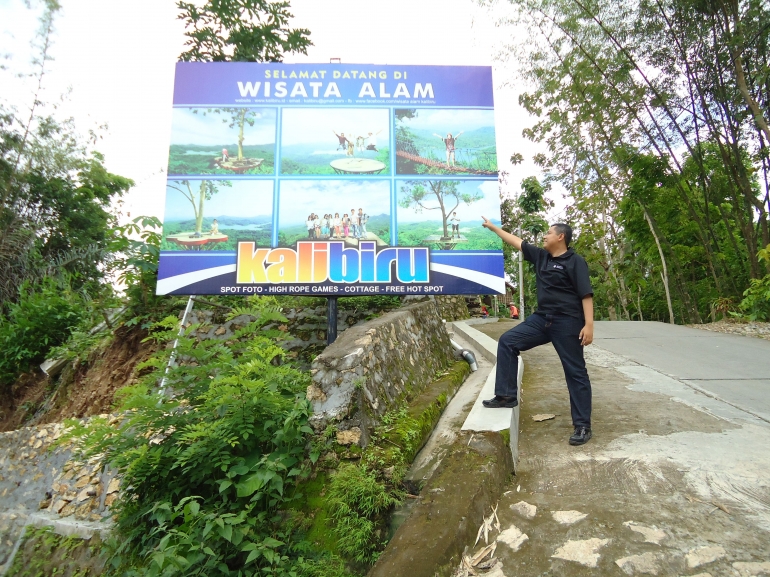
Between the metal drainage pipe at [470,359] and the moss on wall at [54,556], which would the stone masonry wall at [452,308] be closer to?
the metal drainage pipe at [470,359]

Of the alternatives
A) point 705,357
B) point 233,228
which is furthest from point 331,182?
point 705,357

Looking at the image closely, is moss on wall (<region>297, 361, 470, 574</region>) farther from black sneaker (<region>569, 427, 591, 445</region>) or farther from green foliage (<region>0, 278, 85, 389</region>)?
green foliage (<region>0, 278, 85, 389</region>)

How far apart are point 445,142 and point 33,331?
27.3 ft

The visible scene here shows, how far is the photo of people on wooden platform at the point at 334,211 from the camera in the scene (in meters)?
5.61

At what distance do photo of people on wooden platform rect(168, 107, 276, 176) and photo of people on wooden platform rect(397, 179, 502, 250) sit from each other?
5.95 ft

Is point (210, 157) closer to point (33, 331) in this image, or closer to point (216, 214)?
point (216, 214)

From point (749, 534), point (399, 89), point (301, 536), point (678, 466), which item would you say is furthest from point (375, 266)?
point (749, 534)

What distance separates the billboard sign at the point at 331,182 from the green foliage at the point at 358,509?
2.88 meters

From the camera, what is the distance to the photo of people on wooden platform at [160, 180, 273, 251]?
5.55m

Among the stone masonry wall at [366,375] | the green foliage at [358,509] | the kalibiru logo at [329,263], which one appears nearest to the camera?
the green foliage at [358,509]

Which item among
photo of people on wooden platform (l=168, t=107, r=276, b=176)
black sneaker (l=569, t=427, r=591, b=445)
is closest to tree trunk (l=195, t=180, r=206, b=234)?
photo of people on wooden platform (l=168, t=107, r=276, b=176)

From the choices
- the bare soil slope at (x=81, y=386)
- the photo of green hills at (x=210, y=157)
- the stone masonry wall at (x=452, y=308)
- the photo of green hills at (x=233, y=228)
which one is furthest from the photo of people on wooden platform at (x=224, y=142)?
the stone masonry wall at (x=452, y=308)

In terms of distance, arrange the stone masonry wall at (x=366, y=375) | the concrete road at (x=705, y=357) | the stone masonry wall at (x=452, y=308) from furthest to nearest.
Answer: the stone masonry wall at (x=452, y=308), the concrete road at (x=705, y=357), the stone masonry wall at (x=366, y=375)

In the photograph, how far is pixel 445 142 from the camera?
590cm
